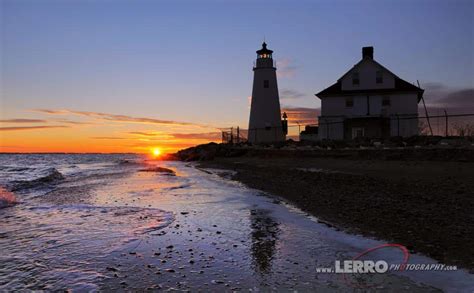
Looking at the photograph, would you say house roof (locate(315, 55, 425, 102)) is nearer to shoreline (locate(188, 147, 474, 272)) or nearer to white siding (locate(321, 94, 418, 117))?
white siding (locate(321, 94, 418, 117))

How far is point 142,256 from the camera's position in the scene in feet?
18.2

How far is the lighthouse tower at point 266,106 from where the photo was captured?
42938 mm

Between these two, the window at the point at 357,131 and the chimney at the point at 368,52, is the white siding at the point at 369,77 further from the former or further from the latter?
the window at the point at 357,131

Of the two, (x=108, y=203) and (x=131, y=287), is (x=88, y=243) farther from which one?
(x=108, y=203)

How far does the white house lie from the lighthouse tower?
26.0ft

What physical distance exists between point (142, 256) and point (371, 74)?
110 ft

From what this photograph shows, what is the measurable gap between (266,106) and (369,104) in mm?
12117

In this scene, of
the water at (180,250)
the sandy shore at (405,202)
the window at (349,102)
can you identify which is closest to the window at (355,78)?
the window at (349,102)

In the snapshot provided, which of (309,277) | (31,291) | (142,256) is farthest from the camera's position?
(142,256)

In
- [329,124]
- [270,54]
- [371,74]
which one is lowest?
[329,124]

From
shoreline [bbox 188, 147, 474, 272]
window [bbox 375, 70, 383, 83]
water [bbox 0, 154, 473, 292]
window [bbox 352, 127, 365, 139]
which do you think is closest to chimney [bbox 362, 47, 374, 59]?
window [bbox 375, 70, 383, 83]

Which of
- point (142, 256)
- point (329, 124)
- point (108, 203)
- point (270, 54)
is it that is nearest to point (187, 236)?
point (142, 256)

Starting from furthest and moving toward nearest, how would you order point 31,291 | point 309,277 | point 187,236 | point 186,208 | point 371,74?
1. point 371,74
2. point 186,208
3. point 187,236
4. point 309,277
5. point 31,291

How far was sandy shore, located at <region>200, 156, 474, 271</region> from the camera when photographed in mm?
5830
